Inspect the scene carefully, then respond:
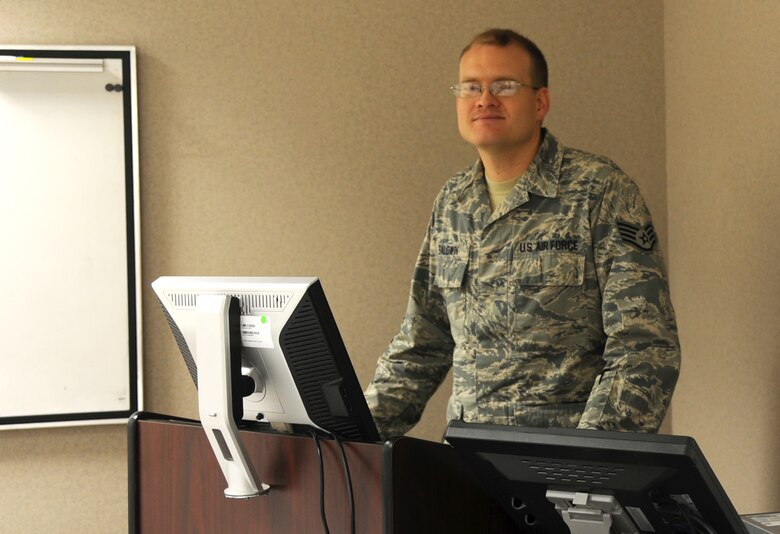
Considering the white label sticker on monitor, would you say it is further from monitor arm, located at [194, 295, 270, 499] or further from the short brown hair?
the short brown hair

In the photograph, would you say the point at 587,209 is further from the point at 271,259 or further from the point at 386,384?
the point at 271,259

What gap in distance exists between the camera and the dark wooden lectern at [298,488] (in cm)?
143

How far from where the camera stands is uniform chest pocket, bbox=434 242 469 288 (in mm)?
2314

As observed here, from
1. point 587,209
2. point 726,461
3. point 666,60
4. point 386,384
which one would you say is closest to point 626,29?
point 666,60

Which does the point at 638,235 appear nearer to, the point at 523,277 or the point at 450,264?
the point at 523,277

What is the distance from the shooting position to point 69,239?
3.11 metres

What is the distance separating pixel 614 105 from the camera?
326 cm

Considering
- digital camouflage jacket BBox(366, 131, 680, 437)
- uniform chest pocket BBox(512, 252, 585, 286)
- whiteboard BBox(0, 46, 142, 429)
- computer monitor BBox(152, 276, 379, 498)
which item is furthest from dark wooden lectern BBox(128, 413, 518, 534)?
whiteboard BBox(0, 46, 142, 429)

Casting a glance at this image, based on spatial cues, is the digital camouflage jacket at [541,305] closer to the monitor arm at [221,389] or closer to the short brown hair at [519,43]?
the short brown hair at [519,43]

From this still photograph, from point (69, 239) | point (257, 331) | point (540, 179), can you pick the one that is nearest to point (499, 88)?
point (540, 179)

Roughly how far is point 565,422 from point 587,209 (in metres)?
0.52

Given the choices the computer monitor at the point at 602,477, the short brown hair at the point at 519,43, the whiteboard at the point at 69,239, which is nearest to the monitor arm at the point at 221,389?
the computer monitor at the point at 602,477

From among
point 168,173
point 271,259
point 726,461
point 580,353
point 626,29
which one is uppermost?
point 626,29

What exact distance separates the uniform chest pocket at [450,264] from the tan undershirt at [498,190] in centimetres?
14
